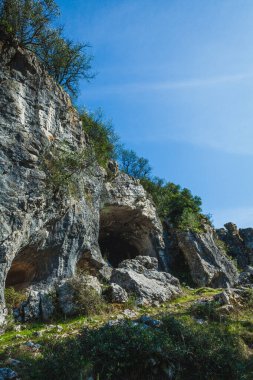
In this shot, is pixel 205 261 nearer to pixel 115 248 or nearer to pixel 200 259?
pixel 200 259

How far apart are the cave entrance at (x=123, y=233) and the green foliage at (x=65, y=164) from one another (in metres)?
6.27

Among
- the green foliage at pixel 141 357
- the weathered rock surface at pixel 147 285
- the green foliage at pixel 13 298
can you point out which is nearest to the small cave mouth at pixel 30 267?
the green foliage at pixel 13 298

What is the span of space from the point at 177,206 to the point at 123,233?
5.62 meters

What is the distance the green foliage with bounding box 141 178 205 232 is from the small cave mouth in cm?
1376

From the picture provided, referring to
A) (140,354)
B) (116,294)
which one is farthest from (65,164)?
(140,354)

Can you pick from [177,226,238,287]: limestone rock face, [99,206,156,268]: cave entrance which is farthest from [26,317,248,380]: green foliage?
[99,206,156,268]: cave entrance

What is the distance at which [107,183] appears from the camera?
2388 centimetres

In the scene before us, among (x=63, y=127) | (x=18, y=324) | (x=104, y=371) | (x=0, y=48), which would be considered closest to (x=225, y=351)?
(x=104, y=371)

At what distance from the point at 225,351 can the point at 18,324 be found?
23.3 feet

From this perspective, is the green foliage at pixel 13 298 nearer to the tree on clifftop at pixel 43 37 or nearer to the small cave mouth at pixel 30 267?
the small cave mouth at pixel 30 267

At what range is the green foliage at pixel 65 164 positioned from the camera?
16.3 m

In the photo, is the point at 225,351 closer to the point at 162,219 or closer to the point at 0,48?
the point at 0,48

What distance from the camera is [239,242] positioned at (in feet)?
113

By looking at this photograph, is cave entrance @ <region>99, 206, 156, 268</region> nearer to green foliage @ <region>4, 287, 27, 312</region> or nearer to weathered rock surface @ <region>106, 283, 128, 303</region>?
weathered rock surface @ <region>106, 283, 128, 303</region>
